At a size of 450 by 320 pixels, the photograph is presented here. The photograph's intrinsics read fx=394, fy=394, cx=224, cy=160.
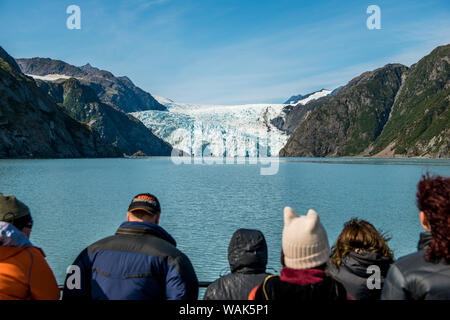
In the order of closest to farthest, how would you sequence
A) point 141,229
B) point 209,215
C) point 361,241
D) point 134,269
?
point 134,269 < point 141,229 < point 361,241 < point 209,215

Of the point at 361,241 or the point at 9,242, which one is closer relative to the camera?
the point at 9,242

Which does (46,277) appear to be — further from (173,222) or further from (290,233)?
(173,222)

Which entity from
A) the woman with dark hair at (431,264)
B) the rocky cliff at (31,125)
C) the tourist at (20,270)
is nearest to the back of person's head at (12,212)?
the tourist at (20,270)

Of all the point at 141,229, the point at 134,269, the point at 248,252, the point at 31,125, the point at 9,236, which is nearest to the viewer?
the point at 9,236

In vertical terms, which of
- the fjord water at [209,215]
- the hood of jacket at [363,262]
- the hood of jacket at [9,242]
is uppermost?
the hood of jacket at [9,242]

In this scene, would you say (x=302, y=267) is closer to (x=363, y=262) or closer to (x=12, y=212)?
(x=363, y=262)

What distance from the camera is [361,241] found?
13.8 ft

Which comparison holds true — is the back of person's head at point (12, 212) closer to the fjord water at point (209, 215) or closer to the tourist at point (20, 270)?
the tourist at point (20, 270)

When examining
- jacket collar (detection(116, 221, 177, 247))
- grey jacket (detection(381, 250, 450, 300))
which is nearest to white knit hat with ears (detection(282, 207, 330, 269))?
grey jacket (detection(381, 250, 450, 300))

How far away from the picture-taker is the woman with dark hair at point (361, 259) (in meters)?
4.22

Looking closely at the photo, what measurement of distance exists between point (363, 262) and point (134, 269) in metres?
2.42

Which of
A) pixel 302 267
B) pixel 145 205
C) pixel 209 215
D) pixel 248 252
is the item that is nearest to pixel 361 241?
pixel 248 252
